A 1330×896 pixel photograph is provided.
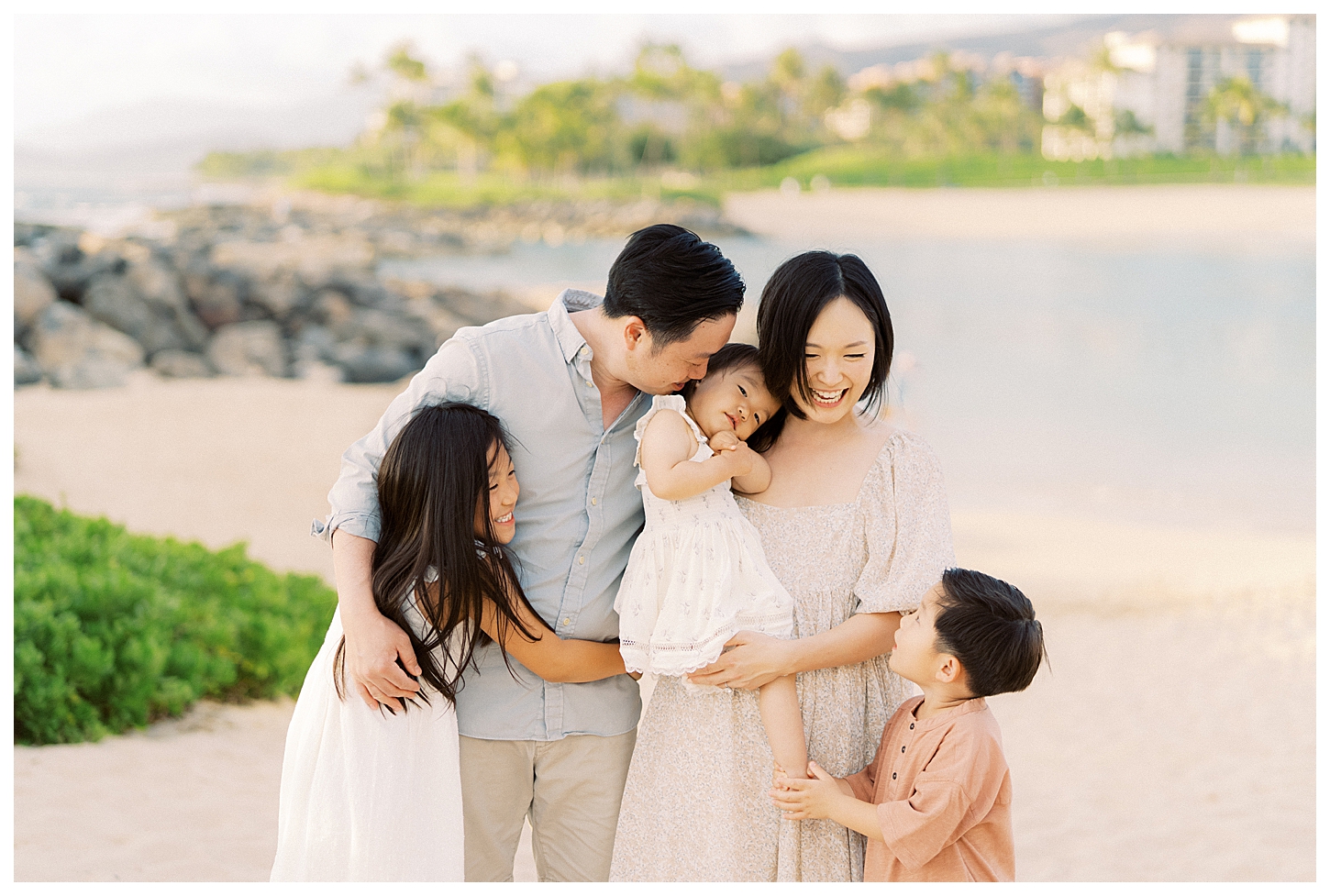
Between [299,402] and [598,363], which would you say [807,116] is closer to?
[299,402]

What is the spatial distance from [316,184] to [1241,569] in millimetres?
58704

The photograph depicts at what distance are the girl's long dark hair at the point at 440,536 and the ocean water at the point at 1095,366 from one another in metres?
0.74

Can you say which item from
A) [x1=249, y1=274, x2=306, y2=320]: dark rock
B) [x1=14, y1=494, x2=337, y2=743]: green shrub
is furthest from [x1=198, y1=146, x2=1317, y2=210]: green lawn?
[x1=14, y1=494, x2=337, y2=743]: green shrub

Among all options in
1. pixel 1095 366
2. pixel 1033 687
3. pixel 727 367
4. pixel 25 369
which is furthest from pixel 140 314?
pixel 1095 366

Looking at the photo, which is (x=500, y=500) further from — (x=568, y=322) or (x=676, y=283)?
(x=676, y=283)

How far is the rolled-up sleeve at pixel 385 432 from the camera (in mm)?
2225

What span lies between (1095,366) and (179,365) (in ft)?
65.3

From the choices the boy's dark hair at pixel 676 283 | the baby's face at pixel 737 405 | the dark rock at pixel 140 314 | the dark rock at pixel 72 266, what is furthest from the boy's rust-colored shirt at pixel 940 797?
the dark rock at pixel 72 266

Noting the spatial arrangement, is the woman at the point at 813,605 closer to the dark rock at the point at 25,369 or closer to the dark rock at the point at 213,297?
the dark rock at the point at 25,369

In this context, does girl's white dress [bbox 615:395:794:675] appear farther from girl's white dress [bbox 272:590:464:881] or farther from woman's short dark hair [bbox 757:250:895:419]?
girl's white dress [bbox 272:590:464:881]

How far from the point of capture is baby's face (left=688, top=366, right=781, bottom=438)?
7.44ft

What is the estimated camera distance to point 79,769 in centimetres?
437

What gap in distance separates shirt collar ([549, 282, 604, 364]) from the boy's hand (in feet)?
3.00

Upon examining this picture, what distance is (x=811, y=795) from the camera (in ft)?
7.07
